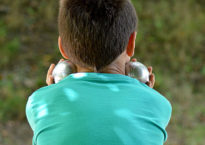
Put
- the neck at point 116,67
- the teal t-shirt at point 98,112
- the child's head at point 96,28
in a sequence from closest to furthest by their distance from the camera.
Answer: the teal t-shirt at point 98,112
the child's head at point 96,28
the neck at point 116,67

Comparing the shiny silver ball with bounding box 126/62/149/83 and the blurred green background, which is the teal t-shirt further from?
the blurred green background

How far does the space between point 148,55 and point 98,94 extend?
3.72 meters

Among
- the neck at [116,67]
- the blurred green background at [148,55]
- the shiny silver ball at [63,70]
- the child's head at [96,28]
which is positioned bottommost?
the blurred green background at [148,55]

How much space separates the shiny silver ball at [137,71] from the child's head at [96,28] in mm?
263

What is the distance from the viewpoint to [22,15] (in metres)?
5.18

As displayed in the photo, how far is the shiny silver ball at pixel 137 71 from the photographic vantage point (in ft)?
6.43

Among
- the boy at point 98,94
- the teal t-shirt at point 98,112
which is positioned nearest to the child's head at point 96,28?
the boy at point 98,94

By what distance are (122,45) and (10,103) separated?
2.89 metres

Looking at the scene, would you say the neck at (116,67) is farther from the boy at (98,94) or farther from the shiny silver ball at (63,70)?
the shiny silver ball at (63,70)

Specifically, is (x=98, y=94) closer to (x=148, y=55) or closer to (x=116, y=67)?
(x=116, y=67)

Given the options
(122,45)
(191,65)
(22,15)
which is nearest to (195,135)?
(191,65)

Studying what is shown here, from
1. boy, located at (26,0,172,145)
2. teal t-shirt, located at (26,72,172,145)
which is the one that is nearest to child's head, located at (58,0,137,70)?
boy, located at (26,0,172,145)

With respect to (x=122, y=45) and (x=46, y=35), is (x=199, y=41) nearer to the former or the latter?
(x=46, y=35)

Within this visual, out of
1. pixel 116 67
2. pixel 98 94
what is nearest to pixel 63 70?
pixel 116 67
